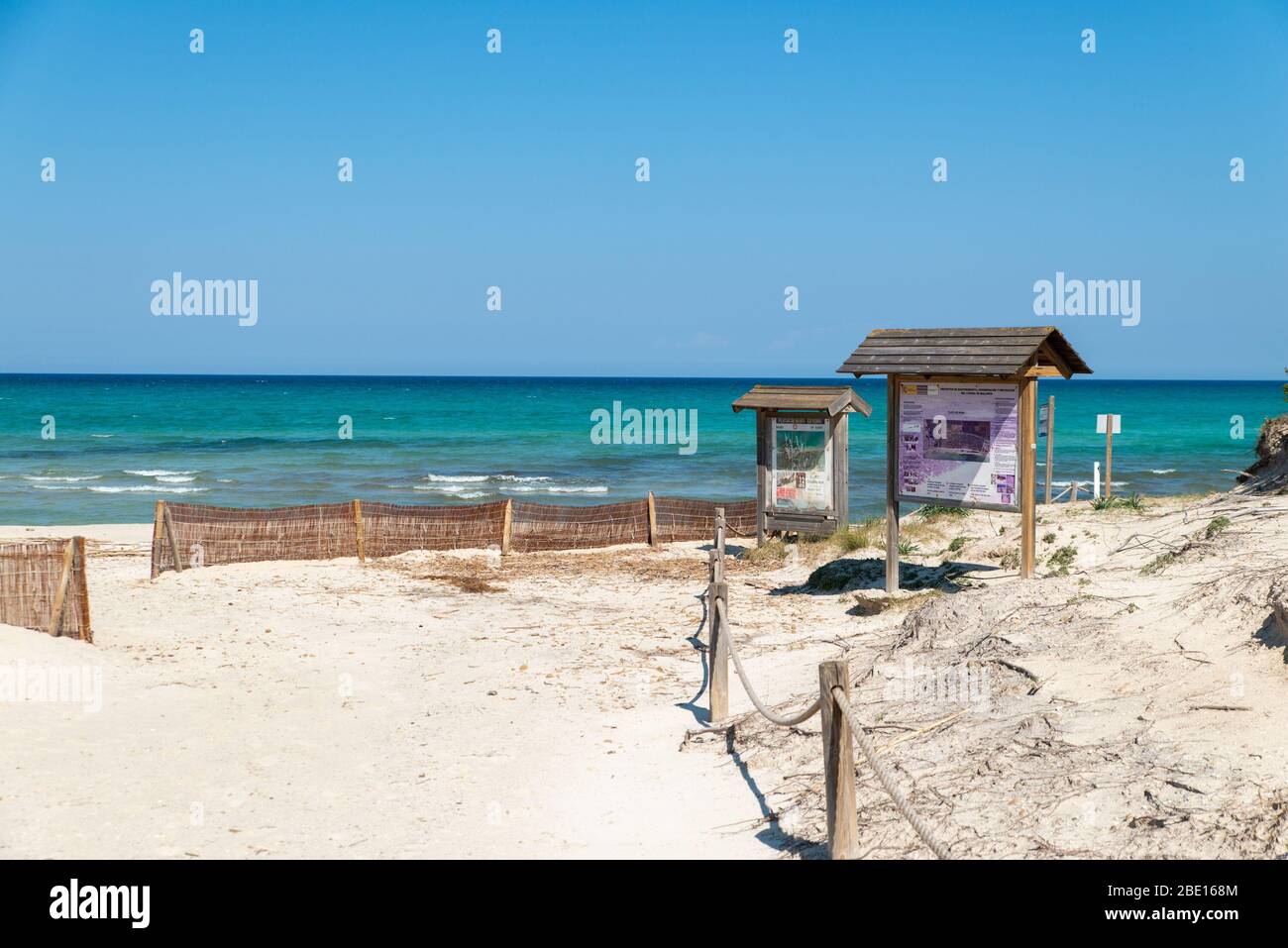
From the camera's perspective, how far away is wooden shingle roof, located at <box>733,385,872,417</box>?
1736 centimetres

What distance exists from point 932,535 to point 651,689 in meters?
7.59

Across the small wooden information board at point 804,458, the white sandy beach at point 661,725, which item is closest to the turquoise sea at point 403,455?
the small wooden information board at point 804,458

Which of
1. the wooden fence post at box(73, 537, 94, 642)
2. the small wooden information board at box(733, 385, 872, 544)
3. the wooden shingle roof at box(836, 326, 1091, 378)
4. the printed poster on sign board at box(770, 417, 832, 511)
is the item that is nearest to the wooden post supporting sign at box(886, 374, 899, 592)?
the wooden shingle roof at box(836, 326, 1091, 378)

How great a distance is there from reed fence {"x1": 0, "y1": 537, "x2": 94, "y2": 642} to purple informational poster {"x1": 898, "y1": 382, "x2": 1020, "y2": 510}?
9.53 metres

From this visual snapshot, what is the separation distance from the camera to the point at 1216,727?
5.78 metres

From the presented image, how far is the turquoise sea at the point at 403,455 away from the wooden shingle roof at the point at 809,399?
345 inches

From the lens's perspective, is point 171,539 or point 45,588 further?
point 171,539

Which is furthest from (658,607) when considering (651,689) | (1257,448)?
(1257,448)

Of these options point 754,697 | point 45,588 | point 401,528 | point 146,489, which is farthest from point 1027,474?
point 146,489

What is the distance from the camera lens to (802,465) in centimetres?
1777

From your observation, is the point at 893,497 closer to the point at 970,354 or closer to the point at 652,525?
the point at 970,354

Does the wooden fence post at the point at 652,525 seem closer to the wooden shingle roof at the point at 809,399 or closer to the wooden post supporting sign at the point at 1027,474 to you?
the wooden shingle roof at the point at 809,399

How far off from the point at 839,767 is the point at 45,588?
9.92 meters
